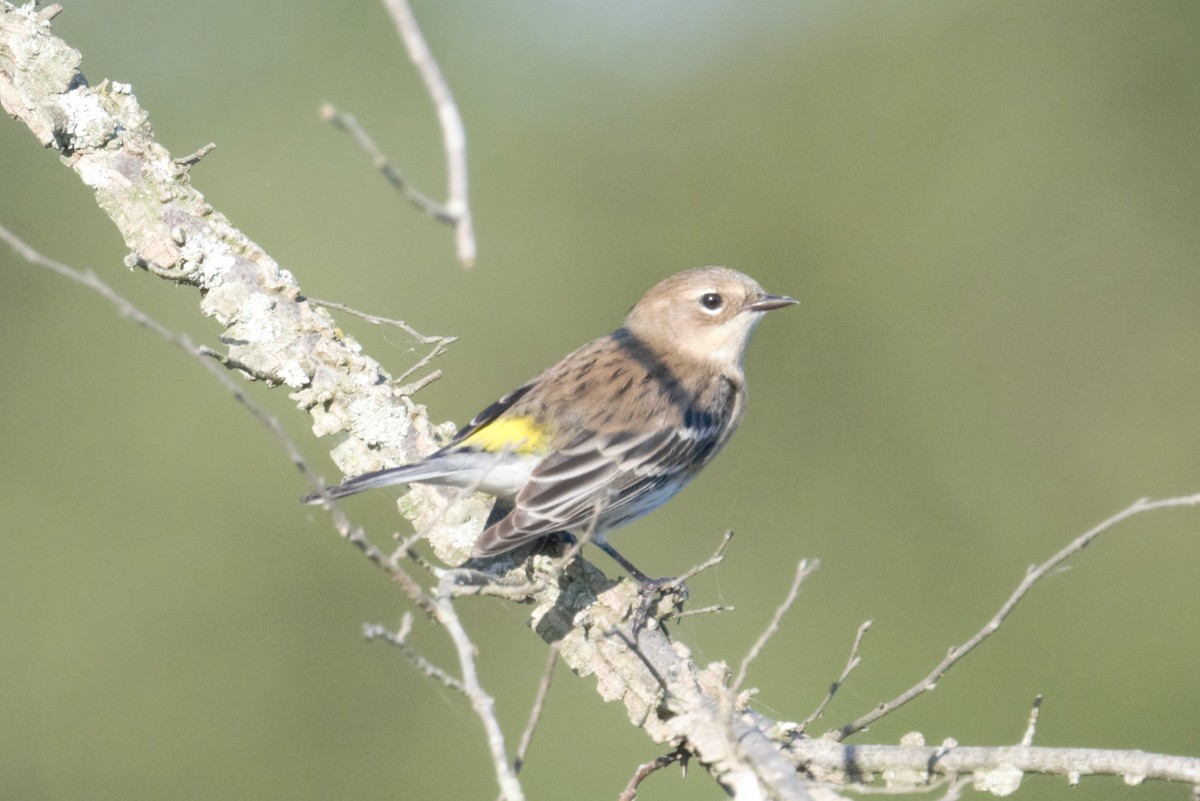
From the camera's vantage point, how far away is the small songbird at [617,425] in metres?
4.81

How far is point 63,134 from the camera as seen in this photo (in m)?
4.55

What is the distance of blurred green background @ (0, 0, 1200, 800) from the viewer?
8367 mm

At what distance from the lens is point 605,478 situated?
5.43 m

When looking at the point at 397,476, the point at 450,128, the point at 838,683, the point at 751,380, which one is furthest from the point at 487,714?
the point at 751,380

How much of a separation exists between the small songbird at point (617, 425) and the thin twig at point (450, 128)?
218cm

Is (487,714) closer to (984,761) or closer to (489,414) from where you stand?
(984,761)

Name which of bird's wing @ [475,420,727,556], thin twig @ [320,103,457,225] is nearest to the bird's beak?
bird's wing @ [475,420,727,556]

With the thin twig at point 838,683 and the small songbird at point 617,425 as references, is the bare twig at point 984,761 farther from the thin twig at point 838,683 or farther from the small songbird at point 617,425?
the small songbird at point 617,425

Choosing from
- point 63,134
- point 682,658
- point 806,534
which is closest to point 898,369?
point 806,534

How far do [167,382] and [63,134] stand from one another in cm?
504

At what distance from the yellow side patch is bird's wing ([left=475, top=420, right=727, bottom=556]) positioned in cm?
11

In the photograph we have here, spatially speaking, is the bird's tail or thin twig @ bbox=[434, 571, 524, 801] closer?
thin twig @ bbox=[434, 571, 524, 801]

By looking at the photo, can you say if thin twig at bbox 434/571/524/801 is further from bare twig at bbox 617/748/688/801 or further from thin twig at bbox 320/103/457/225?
bare twig at bbox 617/748/688/801

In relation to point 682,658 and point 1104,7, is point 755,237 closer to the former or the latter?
point 1104,7
